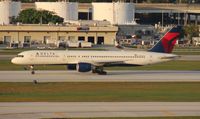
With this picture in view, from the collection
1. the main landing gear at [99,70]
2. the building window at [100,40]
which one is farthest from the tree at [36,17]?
Answer: the main landing gear at [99,70]

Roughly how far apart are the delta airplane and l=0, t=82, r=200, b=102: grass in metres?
8.74

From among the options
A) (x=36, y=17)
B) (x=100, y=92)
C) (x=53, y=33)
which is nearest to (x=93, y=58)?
(x=100, y=92)

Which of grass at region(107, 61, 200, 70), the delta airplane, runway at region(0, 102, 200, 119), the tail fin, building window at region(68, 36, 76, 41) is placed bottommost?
grass at region(107, 61, 200, 70)

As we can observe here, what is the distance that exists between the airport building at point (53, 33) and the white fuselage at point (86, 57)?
244 ft

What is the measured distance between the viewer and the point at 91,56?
222ft

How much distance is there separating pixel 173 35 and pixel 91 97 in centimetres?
2528

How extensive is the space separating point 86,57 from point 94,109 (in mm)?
26036

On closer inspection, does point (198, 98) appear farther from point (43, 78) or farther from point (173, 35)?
point (173, 35)

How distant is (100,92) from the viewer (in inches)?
2030

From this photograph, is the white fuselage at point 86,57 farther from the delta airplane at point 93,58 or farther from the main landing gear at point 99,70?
the main landing gear at point 99,70

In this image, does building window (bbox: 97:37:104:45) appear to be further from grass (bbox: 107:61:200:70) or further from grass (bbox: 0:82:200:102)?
grass (bbox: 0:82:200:102)

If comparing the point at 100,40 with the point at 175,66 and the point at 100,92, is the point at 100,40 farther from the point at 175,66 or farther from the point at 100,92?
the point at 100,92

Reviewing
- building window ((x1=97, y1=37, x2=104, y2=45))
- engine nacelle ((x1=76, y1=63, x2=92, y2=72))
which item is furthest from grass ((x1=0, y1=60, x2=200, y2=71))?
building window ((x1=97, y1=37, x2=104, y2=45))

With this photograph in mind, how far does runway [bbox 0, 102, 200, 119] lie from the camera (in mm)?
39281
